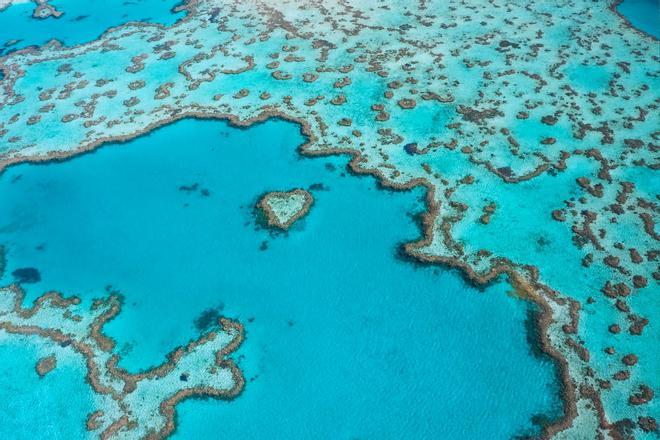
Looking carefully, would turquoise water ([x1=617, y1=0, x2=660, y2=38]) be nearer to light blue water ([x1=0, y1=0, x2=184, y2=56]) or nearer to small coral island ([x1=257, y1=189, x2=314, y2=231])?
small coral island ([x1=257, y1=189, x2=314, y2=231])

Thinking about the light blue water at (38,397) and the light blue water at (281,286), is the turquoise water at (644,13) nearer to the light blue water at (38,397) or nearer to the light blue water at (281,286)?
the light blue water at (281,286)

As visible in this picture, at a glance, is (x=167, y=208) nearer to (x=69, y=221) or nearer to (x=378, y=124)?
(x=69, y=221)

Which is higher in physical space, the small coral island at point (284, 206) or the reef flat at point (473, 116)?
the reef flat at point (473, 116)

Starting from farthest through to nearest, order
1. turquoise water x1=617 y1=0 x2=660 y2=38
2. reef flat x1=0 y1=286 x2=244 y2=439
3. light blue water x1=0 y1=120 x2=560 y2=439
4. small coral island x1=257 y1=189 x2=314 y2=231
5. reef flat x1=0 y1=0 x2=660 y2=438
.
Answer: turquoise water x1=617 y1=0 x2=660 y2=38, small coral island x1=257 y1=189 x2=314 y2=231, reef flat x1=0 y1=0 x2=660 y2=438, reef flat x1=0 y1=286 x2=244 y2=439, light blue water x1=0 y1=120 x2=560 y2=439

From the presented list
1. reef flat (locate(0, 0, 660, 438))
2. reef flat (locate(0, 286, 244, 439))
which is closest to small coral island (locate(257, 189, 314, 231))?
reef flat (locate(0, 0, 660, 438))

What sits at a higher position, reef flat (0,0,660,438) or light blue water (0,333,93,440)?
reef flat (0,0,660,438)

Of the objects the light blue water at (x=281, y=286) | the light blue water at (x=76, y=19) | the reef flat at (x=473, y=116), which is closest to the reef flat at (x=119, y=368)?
the light blue water at (x=281, y=286)

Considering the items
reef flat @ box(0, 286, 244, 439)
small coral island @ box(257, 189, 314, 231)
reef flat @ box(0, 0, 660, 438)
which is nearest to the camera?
reef flat @ box(0, 286, 244, 439)
